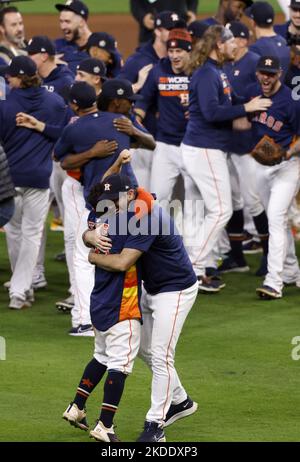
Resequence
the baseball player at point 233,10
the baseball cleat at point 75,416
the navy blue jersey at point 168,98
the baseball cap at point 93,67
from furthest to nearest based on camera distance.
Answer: the baseball player at point 233,10 → the navy blue jersey at point 168,98 → the baseball cap at point 93,67 → the baseball cleat at point 75,416

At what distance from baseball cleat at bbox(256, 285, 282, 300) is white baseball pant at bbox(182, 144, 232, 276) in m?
0.58

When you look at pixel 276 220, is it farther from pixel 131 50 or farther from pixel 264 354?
pixel 131 50

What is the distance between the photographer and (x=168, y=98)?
1071 cm

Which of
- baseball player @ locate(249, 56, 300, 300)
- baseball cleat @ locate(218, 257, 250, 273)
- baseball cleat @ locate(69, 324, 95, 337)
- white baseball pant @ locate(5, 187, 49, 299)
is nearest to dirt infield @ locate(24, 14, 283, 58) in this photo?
baseball cleat @ locate(218, 257, 250, 273)

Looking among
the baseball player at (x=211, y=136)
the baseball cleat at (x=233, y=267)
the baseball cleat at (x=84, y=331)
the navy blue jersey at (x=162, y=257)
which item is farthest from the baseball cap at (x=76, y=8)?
the navy blue jersey at (x=162, y=257)

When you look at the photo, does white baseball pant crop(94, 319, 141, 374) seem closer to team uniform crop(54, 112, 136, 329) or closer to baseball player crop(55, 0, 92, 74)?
team uniform crop(54, 112, 136, 329)

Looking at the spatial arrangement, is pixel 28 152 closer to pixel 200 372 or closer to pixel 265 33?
pixel 200 372

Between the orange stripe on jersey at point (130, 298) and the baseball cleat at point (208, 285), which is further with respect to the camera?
the baseball cleat at point (208, 285)

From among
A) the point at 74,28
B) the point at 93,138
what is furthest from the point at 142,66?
the point at 93,138

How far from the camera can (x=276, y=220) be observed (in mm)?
9812

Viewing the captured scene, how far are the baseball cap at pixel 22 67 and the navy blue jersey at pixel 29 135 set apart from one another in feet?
0.54

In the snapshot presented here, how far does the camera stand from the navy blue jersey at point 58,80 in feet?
34.0

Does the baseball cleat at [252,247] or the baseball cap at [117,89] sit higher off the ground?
the baseball cap at [117,89]

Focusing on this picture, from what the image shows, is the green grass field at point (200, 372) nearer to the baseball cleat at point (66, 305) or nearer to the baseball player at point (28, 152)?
the baseball cleat at point (66, 305)
